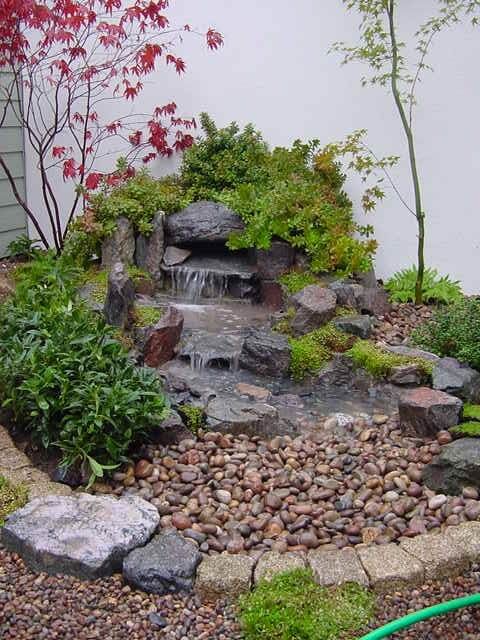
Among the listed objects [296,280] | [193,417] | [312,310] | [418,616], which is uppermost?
[296,280]

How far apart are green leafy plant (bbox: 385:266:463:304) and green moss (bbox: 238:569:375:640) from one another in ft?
14.8

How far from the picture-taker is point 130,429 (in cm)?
486

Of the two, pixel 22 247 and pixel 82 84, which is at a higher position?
pixel 82 84

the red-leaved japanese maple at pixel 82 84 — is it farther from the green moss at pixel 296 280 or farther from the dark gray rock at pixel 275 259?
the green moss at pixel 296 280

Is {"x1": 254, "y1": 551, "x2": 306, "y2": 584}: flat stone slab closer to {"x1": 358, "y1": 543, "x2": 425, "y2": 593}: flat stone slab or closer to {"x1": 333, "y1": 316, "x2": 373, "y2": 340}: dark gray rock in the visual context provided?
{"x1": 358, "y1": 543, "x2": 425, "y2": 593}: flat stone slab

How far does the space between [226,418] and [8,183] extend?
5.54 meters

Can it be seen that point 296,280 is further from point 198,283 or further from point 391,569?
point 391,569

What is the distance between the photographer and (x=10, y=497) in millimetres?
4383

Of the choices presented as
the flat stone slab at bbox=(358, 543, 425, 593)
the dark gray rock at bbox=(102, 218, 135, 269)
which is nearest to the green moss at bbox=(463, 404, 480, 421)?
the flat stone slab at bbox=(358, 543, 425, 593)

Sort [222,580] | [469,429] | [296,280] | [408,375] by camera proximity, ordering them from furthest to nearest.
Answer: [296,280], [408,375], [469,429], [222,580]

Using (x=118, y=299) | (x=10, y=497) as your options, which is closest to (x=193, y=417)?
(x=10, y=497)

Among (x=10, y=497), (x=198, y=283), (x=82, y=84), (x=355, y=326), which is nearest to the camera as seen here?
(x=10, y=497)

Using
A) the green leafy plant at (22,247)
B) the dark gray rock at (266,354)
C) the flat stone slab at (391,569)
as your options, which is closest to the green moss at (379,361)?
the dark gray rock at (266,354)

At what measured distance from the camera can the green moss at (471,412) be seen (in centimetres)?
509
